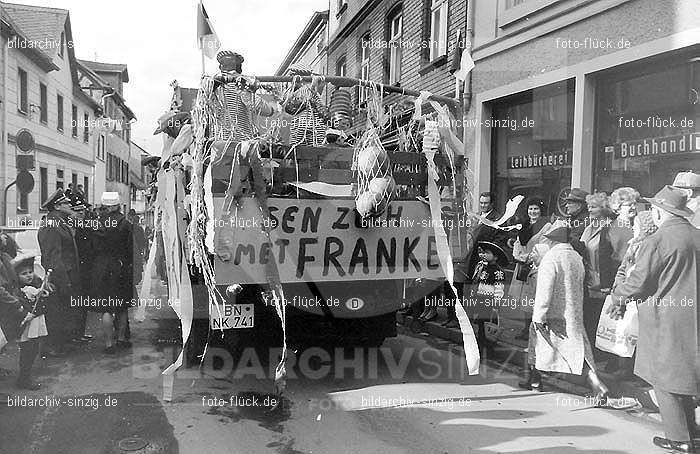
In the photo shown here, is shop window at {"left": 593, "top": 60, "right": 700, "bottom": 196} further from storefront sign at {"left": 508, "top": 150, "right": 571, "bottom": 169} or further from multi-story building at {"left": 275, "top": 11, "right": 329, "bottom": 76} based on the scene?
multi-story building at {"left": 275, "top": 11, "right": 329, "bottom": 76}

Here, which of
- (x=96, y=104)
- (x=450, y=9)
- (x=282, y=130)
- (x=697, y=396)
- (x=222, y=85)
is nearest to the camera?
(x=697, y=396)

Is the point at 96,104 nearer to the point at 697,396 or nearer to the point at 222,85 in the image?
the point at 222,85

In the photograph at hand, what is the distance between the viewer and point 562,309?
206 inches

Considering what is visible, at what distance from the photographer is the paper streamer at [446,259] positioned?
478 centimetres

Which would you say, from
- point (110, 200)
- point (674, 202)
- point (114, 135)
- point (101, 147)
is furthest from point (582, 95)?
point (114, 135)

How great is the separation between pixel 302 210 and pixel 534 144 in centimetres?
522

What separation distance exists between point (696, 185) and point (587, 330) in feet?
5.38

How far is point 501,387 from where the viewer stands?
18.2ft

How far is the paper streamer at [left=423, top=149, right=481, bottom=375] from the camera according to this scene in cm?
478

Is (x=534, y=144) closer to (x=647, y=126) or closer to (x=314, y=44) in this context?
(x=647, y=126)

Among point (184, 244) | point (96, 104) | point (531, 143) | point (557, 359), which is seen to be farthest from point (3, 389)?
point (96, 104)

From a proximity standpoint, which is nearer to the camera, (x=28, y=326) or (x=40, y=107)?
(x=28, y=326)

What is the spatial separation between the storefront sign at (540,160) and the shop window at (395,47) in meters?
5.07

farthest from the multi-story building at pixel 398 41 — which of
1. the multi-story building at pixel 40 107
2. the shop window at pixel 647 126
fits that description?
the multi-story building at pixel 40 107
